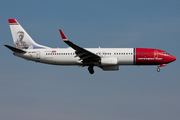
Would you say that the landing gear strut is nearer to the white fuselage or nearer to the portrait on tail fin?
the white fuselage

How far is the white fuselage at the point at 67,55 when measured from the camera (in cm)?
4534

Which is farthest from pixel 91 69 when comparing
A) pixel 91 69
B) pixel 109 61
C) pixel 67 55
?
pixel 67 55

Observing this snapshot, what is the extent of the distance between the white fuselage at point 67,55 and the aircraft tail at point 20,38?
1921mm

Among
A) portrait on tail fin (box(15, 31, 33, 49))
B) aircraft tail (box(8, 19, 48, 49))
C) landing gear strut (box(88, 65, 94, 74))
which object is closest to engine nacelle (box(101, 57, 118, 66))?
landing gear strut (box(88, 65, 94, 74))

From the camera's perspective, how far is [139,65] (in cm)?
4634

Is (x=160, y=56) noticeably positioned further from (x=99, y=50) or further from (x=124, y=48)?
(x=99, y=50)

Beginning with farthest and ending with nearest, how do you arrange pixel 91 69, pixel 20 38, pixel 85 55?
pixel 20 38
pixel 91 69
pixel 85 55

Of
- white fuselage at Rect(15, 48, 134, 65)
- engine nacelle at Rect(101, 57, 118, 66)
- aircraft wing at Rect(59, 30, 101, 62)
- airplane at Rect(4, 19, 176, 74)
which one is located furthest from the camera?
white fuselage at Rect(15, 48, 134, 65)

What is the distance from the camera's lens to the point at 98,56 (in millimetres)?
44438

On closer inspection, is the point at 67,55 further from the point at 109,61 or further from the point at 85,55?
the point at 109,61

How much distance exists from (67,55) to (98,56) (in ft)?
16.9

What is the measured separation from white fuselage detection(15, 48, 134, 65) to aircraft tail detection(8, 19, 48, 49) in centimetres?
192

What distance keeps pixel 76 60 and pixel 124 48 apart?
775cm

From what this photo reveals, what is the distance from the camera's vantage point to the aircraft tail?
49384 millimetres
